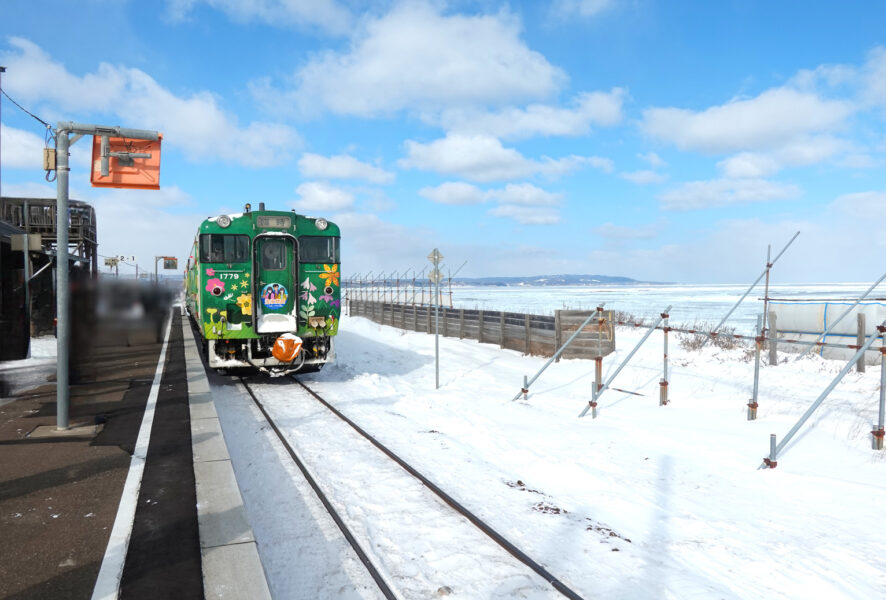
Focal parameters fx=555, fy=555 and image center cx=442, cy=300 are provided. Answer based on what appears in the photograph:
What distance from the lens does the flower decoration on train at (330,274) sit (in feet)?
37.9

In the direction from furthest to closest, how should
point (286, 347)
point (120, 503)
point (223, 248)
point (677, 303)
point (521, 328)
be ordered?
point (677, 303)
point (521, 328)
point (286, 347)
point (223, 248)
point (120, 503)

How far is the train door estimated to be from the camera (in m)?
11.0

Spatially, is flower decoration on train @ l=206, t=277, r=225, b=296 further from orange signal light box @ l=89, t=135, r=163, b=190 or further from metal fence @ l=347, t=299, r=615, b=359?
metal fence @ l=347, t=299, r=615, b=359

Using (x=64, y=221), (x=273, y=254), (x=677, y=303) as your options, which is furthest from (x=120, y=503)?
(x=677, y=303)

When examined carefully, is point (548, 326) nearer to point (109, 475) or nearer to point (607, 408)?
point (607, 408)

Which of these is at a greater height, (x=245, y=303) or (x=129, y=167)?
(x=129, y=167)

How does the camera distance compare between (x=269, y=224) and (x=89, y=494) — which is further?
(x=269, y=224)

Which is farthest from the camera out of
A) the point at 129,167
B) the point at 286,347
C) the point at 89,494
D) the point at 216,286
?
the point at 286,347

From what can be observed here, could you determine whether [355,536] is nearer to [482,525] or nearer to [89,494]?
[482,525]

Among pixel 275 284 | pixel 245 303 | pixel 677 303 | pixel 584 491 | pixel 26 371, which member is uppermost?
pixel 275 284

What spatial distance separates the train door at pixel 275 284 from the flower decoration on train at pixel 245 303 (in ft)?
0.38

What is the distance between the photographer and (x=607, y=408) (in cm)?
1042

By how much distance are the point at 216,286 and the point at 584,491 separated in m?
7.83

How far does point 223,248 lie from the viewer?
10828 mm
